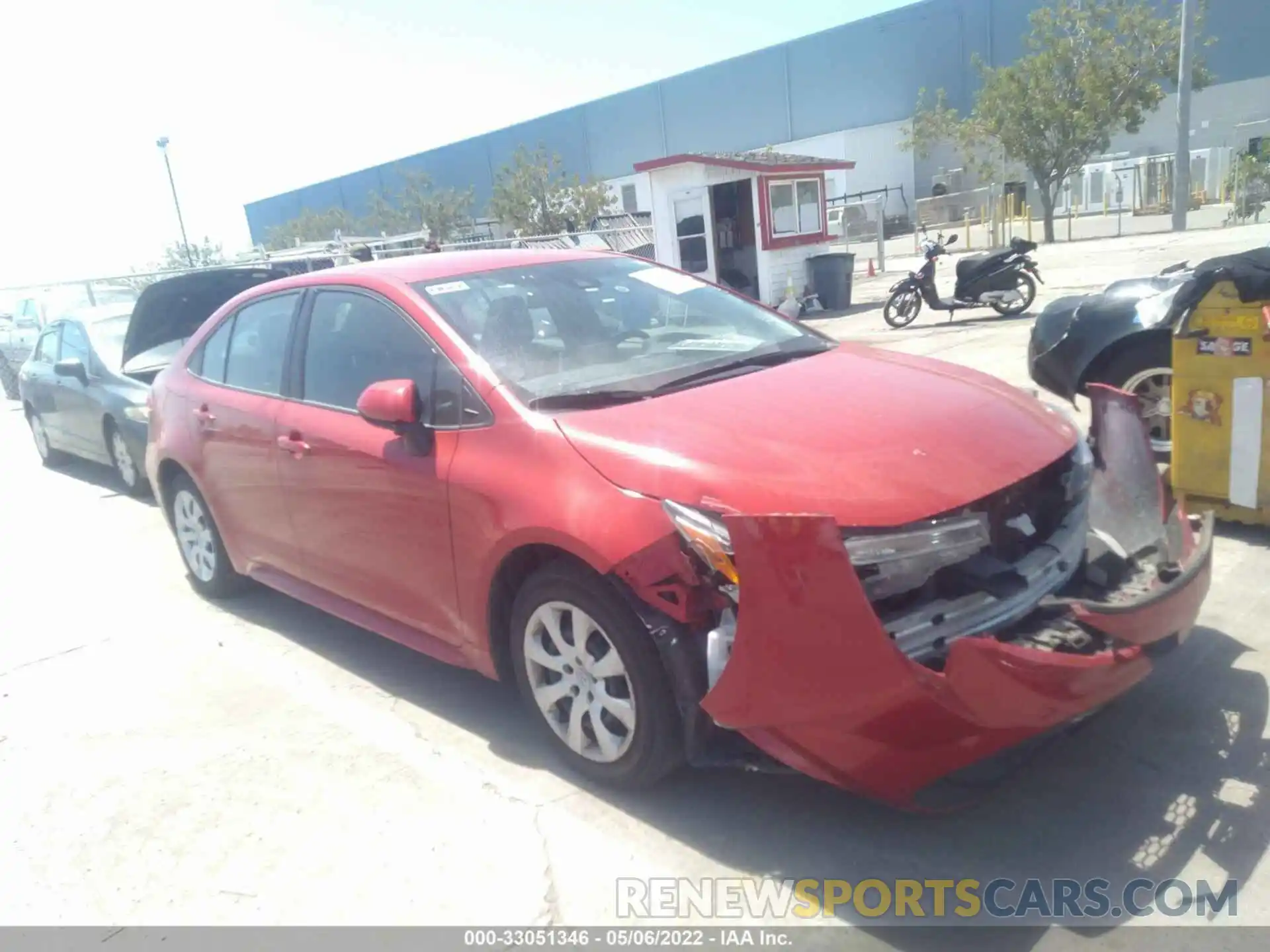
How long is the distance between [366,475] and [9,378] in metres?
17.2

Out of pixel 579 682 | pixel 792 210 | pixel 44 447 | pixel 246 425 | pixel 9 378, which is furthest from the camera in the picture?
pixel 792 210

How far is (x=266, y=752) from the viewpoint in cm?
371

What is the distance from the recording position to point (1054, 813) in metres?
2.88

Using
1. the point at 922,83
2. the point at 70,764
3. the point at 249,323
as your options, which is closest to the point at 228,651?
the point at 70,764

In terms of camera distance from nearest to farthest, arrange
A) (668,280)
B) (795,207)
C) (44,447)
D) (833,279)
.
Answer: (668,280)
(44,447)
(833,279)
(795,207)

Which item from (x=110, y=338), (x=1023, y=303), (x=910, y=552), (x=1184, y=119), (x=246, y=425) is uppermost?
(x=1184, y=119)

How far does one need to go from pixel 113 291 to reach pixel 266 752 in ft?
A: 56.4

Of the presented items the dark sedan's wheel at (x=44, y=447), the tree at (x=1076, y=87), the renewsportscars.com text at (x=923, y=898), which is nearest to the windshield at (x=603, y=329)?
the renewsportscars.com text at (x=923, y=898)

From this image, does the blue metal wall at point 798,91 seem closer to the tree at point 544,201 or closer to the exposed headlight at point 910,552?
the tree at point 544,201

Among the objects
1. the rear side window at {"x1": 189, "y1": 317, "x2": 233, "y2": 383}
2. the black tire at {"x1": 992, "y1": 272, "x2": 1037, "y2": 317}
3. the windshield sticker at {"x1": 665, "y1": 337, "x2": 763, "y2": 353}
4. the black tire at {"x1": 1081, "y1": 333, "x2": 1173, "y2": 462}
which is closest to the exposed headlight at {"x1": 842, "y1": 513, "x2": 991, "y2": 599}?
the windshield sticker at {"x1": 665, "y1": 337, "x2": 763, "y2": 353}

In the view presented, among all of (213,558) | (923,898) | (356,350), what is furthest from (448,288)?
(923,898)

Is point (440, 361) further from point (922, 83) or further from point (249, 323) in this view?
point (922, 83)

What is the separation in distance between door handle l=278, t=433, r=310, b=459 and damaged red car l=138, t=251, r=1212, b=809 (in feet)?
0.08

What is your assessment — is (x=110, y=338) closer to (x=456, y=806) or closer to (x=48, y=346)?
(x=48, y=346)
